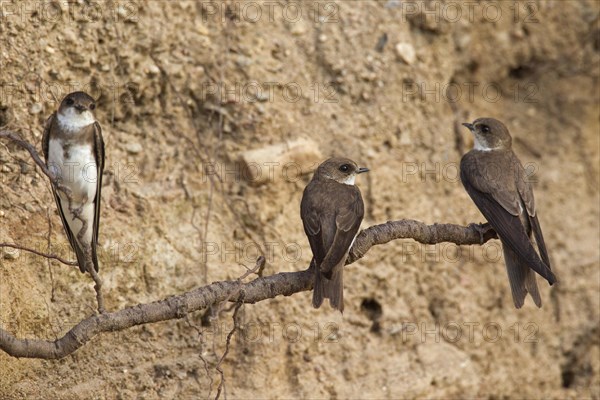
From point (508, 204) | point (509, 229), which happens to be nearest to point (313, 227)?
point (509, 229)

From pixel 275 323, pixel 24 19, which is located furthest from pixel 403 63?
pixel 24 19

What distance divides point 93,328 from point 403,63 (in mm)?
3202

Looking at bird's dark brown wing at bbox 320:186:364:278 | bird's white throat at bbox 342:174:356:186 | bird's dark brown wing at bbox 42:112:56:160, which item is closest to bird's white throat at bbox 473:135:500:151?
bird's white throat at bbox 342:174:356:186

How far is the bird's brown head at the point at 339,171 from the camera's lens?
5250 mm

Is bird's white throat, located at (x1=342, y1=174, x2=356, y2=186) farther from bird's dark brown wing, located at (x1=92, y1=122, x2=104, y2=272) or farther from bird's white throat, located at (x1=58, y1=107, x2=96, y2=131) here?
bird's white throat, located at (x1=58, y1=107, x2=96, y2=131)

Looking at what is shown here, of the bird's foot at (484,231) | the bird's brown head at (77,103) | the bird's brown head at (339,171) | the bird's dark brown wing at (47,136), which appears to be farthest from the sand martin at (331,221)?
the bird's dark brown wing at (47,136)

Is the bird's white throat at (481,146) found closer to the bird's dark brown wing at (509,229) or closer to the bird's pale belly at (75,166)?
the bird's dark brown wing at (509,229)

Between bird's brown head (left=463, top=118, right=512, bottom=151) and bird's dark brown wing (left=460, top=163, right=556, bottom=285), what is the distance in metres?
0.43

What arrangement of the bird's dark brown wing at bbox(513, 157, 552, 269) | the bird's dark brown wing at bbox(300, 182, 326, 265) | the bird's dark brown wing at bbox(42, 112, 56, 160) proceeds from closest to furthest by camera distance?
the bird's dark brown wing at bbox(300, 182, 326, 265), the bird's dark brown wing at bbox(42, 112, 56, 160), the bird's dark brown wing at bbox(513, 157, 552, 269)

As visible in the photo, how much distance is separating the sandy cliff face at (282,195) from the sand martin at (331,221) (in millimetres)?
650

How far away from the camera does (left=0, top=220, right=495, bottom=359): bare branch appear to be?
390 centimetres

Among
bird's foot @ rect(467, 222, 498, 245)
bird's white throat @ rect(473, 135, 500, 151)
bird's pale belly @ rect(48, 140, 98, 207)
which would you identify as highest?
bird's white throat @ rect(473, 135, 500, 151)

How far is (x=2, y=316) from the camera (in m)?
4.85

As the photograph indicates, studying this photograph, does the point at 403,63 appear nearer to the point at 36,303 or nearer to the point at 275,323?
the point at 275,323
